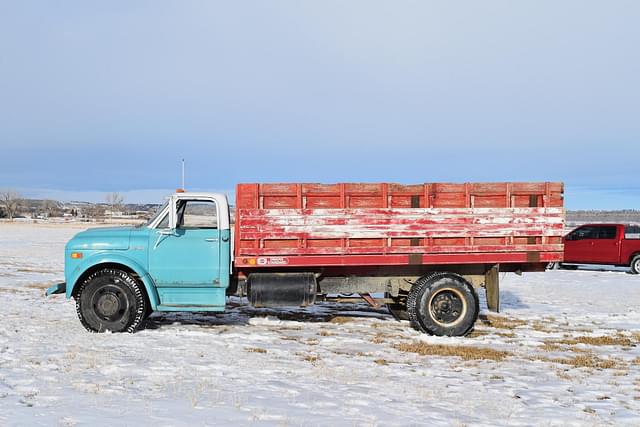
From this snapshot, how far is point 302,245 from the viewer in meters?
8.62

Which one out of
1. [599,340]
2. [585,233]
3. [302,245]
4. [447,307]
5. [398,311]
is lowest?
[599,340]

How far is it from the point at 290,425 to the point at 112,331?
4818 mm

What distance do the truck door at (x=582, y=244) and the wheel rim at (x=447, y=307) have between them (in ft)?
43.2

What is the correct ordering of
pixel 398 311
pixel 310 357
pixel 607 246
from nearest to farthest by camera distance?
pixel 310 357
pixel 398 311
pixel 607 246

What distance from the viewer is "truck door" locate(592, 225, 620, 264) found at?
763 inches

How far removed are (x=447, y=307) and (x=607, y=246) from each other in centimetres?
1332

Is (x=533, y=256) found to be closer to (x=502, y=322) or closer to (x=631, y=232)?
(x=502, y=322)

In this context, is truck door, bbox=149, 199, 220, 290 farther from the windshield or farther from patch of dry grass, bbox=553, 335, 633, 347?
patch of dry grass, bbox=553, 335, 633, 347

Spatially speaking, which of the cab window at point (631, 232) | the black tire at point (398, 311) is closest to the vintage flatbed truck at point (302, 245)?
the black tire at point (398, 311)

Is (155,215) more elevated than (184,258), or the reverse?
(155,215)

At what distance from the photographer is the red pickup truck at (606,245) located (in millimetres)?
19172

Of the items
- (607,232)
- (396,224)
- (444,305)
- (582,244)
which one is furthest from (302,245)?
(607,232)

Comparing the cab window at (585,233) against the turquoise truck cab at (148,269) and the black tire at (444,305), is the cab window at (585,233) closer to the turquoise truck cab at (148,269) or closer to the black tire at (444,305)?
the black tire at (444,305)

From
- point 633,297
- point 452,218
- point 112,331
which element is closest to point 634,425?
point 452,218
